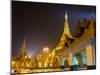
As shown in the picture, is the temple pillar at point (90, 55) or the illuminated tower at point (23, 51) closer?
the illuminated tower at point (23, 51)

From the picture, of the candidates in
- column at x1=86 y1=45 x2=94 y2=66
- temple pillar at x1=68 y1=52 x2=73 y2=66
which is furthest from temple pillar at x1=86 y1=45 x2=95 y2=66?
temple pillar at x1=68 y1=52 x2=73 y2=66

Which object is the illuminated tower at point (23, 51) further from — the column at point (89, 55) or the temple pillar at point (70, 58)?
the column at point (89, 55)

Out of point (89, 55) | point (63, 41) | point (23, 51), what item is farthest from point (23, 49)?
point (89, 55)

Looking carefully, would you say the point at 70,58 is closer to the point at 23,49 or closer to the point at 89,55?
the point at 89,55

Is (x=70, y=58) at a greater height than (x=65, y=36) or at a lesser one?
lesser

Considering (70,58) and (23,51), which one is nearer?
(23,51)

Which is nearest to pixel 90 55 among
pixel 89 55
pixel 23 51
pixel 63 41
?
pixel 89 55

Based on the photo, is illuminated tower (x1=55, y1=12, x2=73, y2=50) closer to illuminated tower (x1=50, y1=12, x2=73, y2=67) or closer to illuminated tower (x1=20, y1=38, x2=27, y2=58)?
illuminated tower (x1=50, y1=12, x2=73, y2=67)

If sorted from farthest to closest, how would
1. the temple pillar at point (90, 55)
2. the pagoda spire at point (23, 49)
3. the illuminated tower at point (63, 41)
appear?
the temple pillar at point (90, 55) < the illuminated tower at point (63, 41) < the pagoda spire at point (23, 49)

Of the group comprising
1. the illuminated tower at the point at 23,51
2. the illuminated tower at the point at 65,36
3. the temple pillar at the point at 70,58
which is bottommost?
the temple pillar at the point at 70,58

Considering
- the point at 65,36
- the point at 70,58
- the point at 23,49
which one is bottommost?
the point at 70,58

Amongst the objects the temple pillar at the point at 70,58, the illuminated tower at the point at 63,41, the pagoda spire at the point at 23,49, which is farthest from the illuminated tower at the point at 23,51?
the temple pillar at the point at 70,58

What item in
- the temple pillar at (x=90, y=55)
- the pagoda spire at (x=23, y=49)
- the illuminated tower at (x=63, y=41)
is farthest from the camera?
the temple pillar at (x=90, y=55)

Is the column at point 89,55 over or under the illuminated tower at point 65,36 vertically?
under
